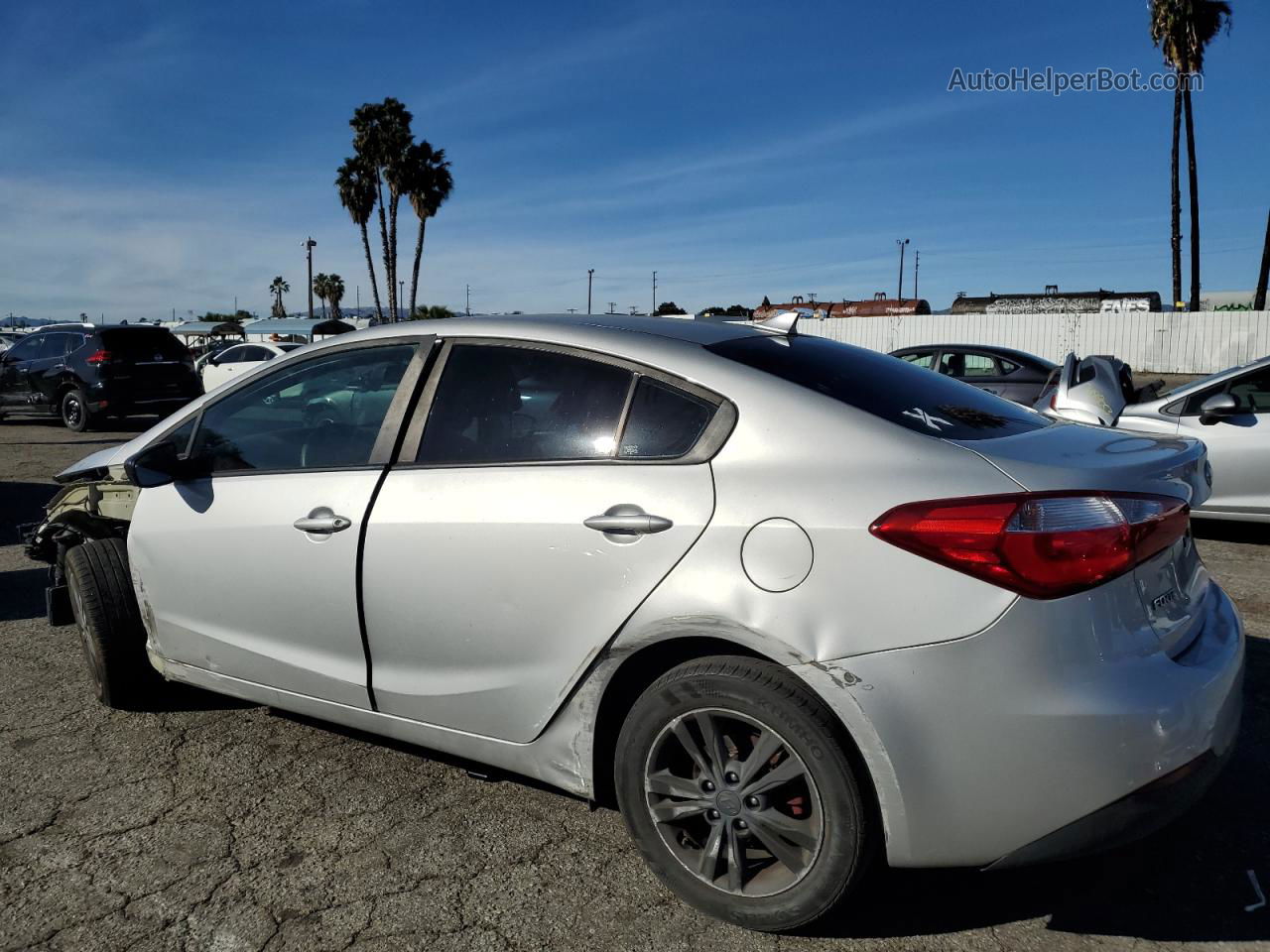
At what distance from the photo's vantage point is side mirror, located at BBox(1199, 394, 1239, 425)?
6.48 meters

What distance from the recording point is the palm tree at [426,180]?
4272 centimetres

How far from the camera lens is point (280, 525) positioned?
3025mm

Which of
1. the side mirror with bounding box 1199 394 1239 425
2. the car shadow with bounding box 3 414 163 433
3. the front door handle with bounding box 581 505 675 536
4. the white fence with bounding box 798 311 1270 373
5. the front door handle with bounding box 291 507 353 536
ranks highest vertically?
the white fence with bounding box 798 311 1270 373

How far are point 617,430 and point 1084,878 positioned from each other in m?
1.74

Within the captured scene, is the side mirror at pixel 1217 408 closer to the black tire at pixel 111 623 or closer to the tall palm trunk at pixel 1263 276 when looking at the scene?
the black tire at pixel 111 623

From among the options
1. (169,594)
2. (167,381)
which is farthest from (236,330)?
(169,594)

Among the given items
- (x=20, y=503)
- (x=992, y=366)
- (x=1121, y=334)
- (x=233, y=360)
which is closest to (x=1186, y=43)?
(x=1121, y=334)

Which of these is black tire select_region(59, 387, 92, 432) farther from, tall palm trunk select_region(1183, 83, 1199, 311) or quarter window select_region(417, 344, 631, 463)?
tall palm trunk select_region(1183, 83, 1199, 311)

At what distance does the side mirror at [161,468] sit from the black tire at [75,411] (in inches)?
501

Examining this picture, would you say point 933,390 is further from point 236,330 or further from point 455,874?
point 236,330

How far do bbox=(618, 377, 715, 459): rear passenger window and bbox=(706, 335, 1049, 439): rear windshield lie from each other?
209 mm

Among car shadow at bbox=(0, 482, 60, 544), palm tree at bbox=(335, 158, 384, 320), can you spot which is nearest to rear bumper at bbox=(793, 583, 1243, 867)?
car shadow at bbox=(0, 482, 60, 544)

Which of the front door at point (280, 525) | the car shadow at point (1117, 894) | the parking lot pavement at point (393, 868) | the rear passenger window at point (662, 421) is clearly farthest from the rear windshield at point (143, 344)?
the car shadow at point (1117, 894)

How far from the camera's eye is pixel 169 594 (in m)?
3.39
